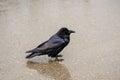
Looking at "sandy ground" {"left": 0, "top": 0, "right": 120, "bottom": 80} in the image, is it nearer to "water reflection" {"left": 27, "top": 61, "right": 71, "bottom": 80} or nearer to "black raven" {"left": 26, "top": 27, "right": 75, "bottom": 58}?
"water reflection" {"left": 27, "top": 61, "right": 71, "bottom": 80}

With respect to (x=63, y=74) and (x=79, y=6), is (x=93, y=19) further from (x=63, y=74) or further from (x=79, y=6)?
(x=63, y=74)

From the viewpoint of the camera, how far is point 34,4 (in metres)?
8.45

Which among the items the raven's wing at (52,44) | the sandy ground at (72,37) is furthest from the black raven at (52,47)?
the sandy ground at (72,37)

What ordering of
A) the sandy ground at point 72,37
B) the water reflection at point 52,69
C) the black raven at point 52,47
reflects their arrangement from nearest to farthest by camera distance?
the water reflection at point 52,69, the sandy ground at point 72,37, the black raven at point 52,47

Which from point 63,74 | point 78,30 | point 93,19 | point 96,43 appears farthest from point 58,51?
point 93,19

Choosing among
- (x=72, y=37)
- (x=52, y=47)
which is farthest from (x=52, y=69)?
(x=72, y=37)

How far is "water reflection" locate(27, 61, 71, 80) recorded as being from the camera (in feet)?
12.9

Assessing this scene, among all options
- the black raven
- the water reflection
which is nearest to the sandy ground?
the water reflection

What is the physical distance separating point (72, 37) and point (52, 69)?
4.30 feet

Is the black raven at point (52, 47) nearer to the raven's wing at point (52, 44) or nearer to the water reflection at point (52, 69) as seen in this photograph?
the raven's wing at point (52, 44)

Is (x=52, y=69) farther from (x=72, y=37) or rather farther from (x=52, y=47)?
(x=72, y=37)

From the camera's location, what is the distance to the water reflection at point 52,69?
3938 mm

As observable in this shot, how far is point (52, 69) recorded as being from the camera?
4.16 metres

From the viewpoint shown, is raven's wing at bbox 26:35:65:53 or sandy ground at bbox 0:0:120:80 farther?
raven's wing at bbox 26:35:65:53
